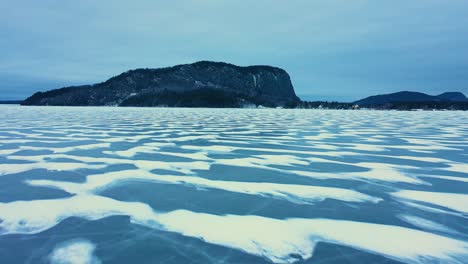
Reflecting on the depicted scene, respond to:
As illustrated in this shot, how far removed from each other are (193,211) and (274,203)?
4.04 ft

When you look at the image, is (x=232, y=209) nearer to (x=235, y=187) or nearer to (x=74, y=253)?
(x=235, y=187)

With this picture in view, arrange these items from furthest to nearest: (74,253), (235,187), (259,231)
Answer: (235,187) → (259,231) → (74,253)

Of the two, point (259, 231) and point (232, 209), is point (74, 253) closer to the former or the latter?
point (259, 231)

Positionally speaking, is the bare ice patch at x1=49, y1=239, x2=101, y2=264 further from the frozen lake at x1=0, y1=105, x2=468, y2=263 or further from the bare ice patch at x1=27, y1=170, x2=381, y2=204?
the bare ice patch at x1=27, y1=170, x2=381, y2=204

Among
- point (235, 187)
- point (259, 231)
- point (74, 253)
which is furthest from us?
point (235, 187)

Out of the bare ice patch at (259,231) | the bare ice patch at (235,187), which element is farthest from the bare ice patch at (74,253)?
the bare ice patch at (235,187)

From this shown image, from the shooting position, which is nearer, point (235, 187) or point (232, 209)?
point (232, 209)

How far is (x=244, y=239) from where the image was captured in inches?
150

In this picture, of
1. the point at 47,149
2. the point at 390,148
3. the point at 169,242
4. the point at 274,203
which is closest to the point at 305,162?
the point at 274,203

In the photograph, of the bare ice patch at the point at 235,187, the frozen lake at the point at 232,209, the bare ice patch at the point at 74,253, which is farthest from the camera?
the bare ice patch at the point at 235,187

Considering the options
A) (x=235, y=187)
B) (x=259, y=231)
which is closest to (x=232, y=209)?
(x=259, y=231)

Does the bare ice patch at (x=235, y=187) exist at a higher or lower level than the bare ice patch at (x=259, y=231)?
higher

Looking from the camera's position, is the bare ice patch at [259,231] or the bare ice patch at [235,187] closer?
the bare ice patch at [259,231]

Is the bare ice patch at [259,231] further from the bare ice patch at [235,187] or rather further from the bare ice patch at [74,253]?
the bare ice patch at [235,187]
